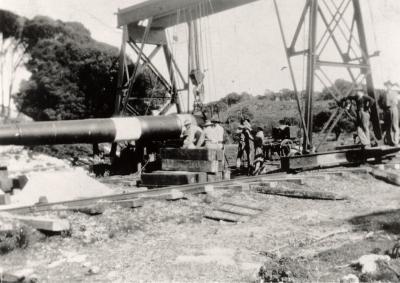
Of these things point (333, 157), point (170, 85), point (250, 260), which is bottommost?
point (250, 260)

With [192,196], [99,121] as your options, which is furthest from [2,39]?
[192,196]

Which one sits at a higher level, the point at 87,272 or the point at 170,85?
the point at 170,85

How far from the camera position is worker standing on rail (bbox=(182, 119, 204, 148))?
33.7ft

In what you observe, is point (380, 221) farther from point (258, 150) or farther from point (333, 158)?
point (258, 150)

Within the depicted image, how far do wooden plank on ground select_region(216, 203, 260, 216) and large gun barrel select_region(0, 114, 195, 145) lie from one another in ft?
17.5

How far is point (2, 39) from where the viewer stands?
1198 inches

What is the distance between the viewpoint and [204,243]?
200 inches

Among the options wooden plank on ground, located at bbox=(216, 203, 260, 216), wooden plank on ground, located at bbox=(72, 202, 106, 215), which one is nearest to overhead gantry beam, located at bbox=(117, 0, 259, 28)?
wooden plank on ground, located at bbox=(216, 203, 260, 216)

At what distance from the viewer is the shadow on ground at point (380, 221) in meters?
5.34

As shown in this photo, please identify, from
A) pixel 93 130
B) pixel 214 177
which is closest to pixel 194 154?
pixel 214 177

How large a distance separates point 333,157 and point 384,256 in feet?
22.4

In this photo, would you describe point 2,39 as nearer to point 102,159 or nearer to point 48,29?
point 48,29

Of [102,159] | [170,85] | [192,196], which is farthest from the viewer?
[170,85]

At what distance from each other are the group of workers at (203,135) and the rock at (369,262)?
21.0ft
